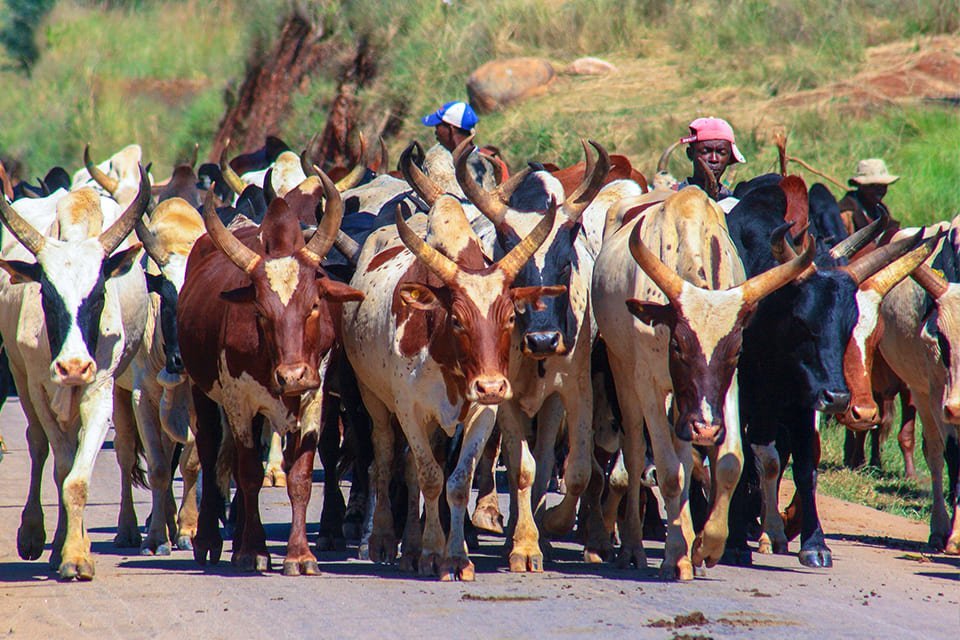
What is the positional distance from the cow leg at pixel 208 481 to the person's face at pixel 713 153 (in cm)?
376

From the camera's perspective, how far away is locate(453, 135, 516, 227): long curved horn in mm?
9602

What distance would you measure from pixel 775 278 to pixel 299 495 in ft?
9.13

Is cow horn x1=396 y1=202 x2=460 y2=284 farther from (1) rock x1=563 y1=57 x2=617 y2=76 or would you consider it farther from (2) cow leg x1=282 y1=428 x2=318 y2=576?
(1) rock x1=563 y1=57 x2=617 y2=76

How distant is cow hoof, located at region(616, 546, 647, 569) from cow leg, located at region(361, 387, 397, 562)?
129 cm

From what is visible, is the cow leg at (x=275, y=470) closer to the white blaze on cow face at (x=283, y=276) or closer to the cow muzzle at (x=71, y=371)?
the white blaze on cow face at (x=283, y=276)

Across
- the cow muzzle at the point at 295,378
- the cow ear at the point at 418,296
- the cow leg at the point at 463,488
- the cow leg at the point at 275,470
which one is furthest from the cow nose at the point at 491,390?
the cow leg at the point at 275,470

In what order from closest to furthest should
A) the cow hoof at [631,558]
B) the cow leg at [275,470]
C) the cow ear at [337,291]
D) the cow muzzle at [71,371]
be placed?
the cow muzzle at [71,371], the cow ear at [337,291], the cow hoof at [631,558], the cow leg at [275,470]

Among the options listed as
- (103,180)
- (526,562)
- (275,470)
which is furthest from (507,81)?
(526,562)

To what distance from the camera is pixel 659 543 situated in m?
10.4

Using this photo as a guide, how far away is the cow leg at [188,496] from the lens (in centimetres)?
1017

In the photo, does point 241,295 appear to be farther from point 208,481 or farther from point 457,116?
point 457,116

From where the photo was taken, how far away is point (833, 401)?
9.02 m

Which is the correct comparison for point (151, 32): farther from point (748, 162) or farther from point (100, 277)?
point (100, 277)

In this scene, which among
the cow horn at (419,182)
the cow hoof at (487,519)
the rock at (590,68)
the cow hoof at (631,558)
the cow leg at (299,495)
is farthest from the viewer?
the rock at (590,68)
